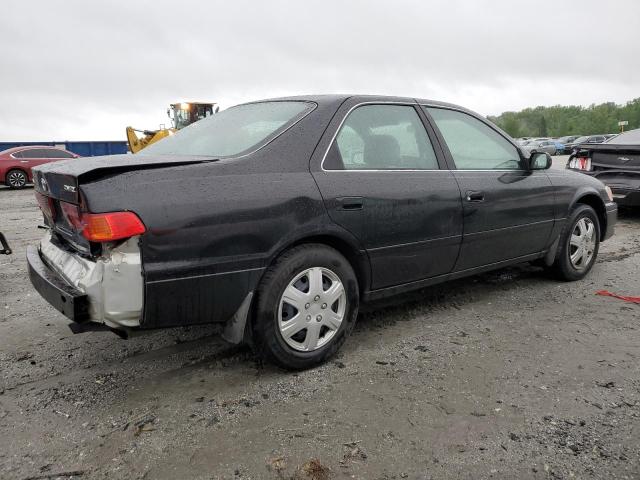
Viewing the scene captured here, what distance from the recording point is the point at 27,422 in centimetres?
245

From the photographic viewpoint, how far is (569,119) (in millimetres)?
115562

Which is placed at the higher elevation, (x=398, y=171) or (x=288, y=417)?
(x=398, y=171)

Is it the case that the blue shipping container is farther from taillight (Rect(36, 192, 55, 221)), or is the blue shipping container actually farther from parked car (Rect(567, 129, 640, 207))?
taillight (Rect(36, 192, 55, 221))

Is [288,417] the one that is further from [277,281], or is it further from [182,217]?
[182,217]

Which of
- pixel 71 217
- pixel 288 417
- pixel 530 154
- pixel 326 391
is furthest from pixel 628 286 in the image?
pixel 71 217

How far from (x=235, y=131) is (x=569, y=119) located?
128329 millimetres

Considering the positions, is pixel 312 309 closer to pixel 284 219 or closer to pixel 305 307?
pixel 305 307

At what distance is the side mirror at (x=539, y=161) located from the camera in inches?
163

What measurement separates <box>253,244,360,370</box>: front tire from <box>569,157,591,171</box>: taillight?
6382 millimetres

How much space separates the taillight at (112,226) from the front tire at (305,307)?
71 centimetres

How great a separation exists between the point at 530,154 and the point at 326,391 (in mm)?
2718

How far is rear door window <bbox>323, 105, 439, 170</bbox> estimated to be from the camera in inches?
120

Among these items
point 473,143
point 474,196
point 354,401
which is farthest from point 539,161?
point 354,401

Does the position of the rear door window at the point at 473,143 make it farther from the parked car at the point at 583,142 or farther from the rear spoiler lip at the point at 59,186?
the parked car at the point at 583,142
